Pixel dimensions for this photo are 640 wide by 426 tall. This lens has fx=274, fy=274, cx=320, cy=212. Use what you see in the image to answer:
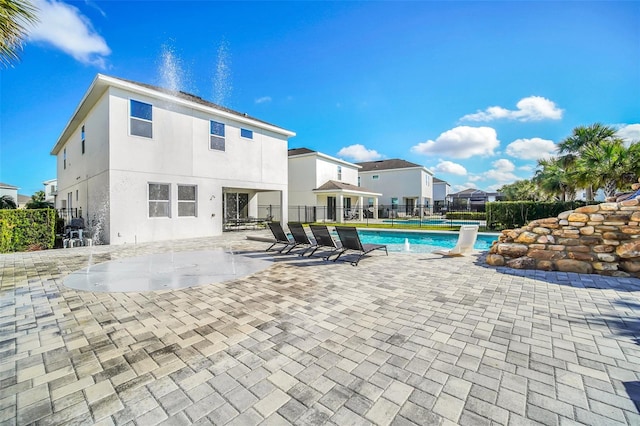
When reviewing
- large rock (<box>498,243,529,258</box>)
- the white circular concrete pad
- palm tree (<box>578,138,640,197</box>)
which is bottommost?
the white circular concrete pad

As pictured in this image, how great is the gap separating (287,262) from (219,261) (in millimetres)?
2037

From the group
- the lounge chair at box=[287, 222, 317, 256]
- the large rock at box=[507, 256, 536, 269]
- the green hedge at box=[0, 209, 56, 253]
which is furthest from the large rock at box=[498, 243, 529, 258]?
the green hedge at box=[0, 209, 56, 253]

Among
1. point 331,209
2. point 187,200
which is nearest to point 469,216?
point 331,209

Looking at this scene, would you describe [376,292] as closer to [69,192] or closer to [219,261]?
[219,261]

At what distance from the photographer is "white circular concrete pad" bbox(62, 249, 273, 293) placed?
550 cm

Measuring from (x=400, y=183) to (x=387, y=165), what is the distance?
3.57 meters

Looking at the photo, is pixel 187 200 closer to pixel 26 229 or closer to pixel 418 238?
pixel 26 229

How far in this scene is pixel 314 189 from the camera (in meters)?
26.0

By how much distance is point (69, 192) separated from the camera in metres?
19.0

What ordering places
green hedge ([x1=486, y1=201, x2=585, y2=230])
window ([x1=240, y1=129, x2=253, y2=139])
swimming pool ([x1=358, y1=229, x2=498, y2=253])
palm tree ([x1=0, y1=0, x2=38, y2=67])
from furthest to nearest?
window ([x1=240, y1=129, x2=253, y2=139])
green hedge ([x1=486, y1=201, x2=585, y2=230])
swimming pool ([x1=358, y1=229, x2=498, y2=253])
palm tree ([x1=0, y1=0, x2=38, y2=67])

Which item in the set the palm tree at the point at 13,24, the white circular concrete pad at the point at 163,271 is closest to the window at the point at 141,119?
the white circular concrete pad at the point at 163,271

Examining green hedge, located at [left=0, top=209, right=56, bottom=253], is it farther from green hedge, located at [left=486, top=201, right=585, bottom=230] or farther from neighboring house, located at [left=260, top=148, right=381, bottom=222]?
green hedge, located at [left=486, top=201, right=585, bottom=230]

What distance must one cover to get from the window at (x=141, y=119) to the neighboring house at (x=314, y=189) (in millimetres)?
13395

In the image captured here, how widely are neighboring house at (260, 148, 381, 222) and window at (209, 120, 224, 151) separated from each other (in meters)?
10.2
